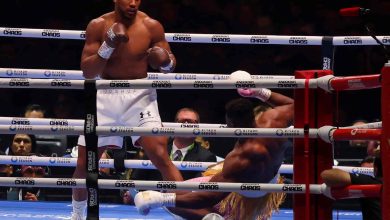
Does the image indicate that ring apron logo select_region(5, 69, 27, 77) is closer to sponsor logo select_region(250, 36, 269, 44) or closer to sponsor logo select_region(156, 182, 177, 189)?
sponsor logo select_region(250, 36, 269, 44)

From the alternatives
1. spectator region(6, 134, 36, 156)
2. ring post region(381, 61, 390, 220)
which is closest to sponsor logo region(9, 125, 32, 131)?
ring post region(381, 61, 390, 220)

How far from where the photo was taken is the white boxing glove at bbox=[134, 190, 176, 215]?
4.21 m

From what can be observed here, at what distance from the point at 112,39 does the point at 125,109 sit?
46 centimetres

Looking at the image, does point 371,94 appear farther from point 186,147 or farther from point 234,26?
point 186,147

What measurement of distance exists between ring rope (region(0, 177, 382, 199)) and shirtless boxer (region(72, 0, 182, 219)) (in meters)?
1.13

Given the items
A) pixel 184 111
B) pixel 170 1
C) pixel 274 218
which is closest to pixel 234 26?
pixel 170 1

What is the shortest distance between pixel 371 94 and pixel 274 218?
3.36 m

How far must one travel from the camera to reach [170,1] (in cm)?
912

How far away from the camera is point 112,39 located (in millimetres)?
4543

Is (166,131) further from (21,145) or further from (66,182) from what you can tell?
(21,145)

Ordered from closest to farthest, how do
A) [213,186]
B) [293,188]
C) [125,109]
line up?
1. [293,188]
2. [213,186]
3. [125,109]

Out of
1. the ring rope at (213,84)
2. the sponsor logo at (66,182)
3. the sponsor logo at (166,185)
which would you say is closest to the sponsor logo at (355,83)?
the ring rope at (213,84)

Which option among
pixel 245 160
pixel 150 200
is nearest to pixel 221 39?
pixel 245 160

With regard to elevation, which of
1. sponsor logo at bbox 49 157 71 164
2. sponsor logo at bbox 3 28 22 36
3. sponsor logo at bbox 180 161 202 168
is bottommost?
sponsor logo at bbox 180 161 202 168
